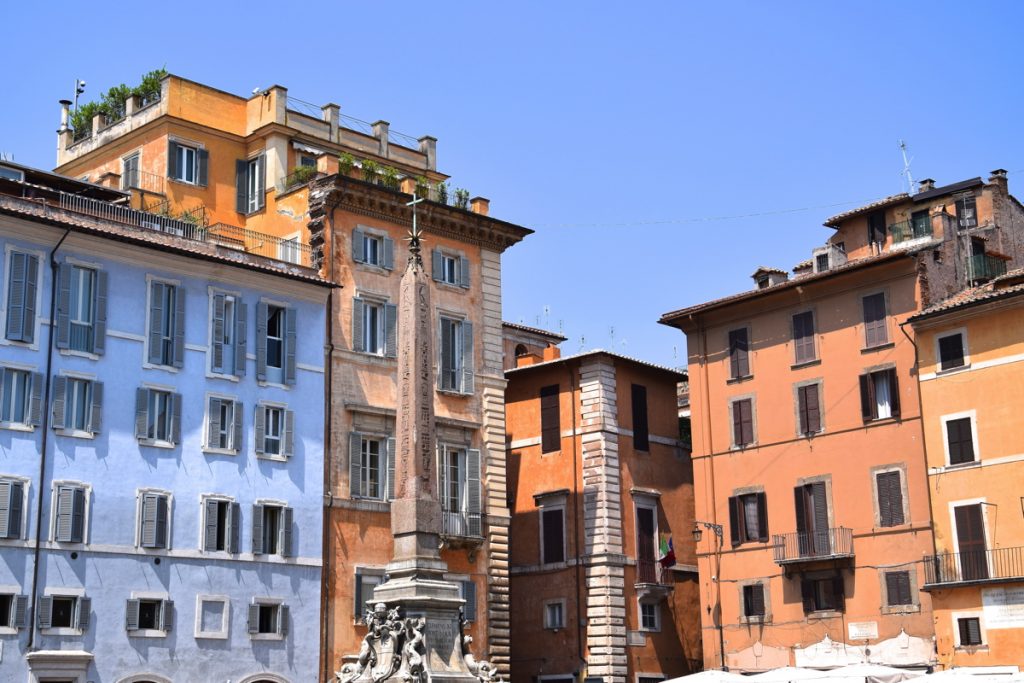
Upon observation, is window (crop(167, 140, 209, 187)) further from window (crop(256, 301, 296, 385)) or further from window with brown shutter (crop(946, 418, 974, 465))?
window with brown shutter (crop(946, 418, 974, 465))

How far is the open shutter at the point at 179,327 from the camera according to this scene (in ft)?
97.5

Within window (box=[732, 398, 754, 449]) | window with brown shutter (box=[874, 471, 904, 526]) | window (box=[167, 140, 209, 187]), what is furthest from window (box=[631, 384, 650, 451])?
window (box=[167, 140, 209, 187])

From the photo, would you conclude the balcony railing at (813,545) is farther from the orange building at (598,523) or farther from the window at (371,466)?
the window at (371,466)

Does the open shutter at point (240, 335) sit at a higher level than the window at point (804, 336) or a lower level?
lower

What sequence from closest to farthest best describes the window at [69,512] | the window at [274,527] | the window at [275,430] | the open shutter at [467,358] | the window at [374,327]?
the window at [69,512]
the window at [274,527]
the window at [275,430]
the window at [374,327]
the open shutter at [467,358]

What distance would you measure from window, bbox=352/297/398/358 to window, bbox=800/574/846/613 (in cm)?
1131

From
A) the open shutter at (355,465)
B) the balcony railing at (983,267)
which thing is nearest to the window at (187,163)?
the open shutter at (355,465)

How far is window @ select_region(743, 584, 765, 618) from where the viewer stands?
116 feet

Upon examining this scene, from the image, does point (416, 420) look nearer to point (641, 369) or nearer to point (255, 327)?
point (255, 327)

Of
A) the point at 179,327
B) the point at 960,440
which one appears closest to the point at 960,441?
the point at 960,440

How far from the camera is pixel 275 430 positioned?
102 feet

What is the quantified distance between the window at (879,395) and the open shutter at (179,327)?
15.8m

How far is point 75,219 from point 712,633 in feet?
60.6

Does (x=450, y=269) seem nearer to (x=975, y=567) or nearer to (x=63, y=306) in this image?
(x=63, y=306)
